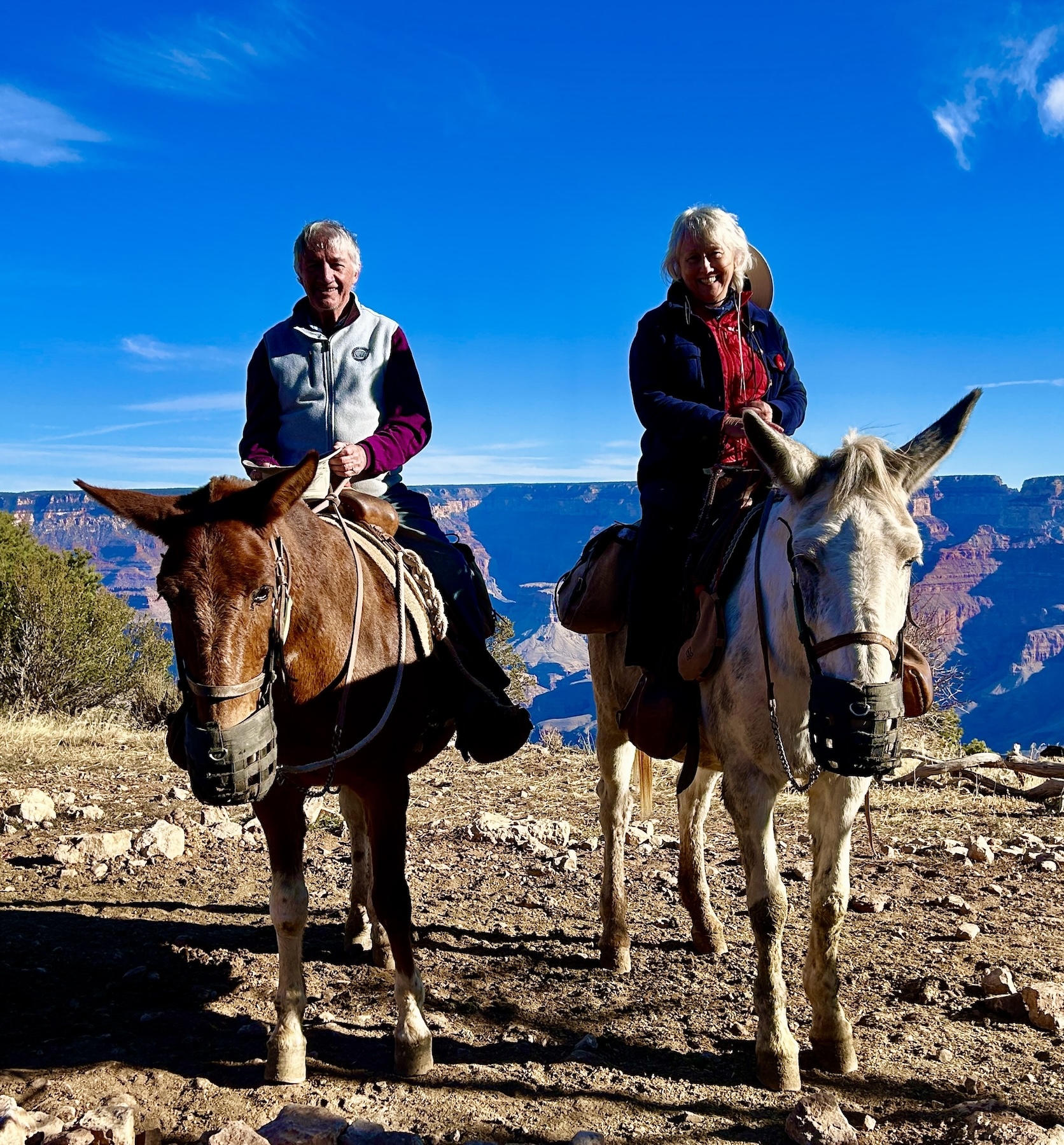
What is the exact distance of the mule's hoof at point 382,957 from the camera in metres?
4.44

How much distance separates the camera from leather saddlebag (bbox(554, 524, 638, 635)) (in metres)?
4.46

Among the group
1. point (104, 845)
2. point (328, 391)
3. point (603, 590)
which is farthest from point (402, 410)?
point (104, 845)

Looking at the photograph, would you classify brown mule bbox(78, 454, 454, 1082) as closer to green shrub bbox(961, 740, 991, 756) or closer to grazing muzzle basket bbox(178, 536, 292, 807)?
grazing muzzle basket bbox(178, 536, 292, 807)

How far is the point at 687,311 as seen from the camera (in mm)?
4016

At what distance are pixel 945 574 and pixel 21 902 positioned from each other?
502ft

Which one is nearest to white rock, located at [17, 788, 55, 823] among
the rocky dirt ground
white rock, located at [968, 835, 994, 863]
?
the rocky dirt ground

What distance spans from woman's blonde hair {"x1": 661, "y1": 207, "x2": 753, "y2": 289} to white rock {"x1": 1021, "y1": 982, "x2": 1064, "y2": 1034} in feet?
10.9

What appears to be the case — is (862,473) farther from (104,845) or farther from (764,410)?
(104,845)

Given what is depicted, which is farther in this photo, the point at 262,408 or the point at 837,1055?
the point at 262,408

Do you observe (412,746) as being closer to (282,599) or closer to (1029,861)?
(282,599)

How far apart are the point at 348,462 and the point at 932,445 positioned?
2.37 meters

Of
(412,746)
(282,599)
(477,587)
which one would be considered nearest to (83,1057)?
(412,746)

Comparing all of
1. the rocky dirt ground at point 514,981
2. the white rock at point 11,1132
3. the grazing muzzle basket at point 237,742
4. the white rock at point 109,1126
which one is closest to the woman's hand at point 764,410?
the grazing muzzle basket at point 237,742

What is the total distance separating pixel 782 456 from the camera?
9.78 feet
